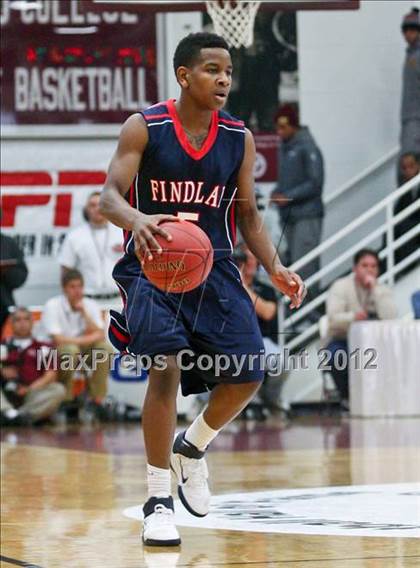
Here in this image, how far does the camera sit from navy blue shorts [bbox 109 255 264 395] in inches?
224

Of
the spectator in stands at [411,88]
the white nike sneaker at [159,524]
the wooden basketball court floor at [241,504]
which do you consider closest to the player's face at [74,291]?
the wooden basketball court floor at [241,504]

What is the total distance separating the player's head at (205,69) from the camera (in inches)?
228

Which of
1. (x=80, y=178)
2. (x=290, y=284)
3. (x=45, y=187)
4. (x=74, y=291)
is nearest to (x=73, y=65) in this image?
(x=80, y=178)

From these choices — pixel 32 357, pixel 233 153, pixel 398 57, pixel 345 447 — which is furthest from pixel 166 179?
pixel 398 57

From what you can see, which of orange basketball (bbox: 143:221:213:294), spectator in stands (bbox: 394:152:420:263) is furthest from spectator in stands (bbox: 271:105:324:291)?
orange basketball (bbox: 143:221:213:294)

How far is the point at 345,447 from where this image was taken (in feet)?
34.2

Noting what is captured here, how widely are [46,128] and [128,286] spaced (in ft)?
32.6

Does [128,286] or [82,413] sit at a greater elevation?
[128,286]

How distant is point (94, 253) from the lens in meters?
14.4

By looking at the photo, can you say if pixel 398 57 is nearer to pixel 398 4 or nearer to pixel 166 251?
pixel 398 4

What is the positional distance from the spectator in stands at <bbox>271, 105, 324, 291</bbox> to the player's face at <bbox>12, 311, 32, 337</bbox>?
288 centimetres

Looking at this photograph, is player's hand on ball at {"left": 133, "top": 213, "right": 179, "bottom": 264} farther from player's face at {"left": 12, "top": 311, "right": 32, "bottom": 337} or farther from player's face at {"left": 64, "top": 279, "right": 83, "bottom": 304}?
player's face at {"left": 12, "top": 311, "right": 32, "bottom": 337}

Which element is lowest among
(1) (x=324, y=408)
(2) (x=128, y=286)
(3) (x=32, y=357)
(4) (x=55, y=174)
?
(1) (x=324, y=408)

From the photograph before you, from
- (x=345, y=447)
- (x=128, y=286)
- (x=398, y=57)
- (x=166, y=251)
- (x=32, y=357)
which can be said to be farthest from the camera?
(x=398, y=57)
